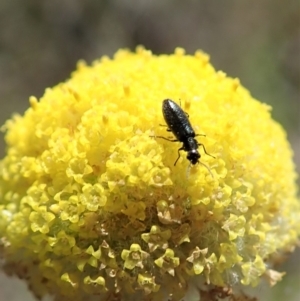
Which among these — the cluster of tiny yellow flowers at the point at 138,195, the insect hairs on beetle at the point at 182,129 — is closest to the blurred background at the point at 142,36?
the cluster of tiny yellow flowers at the point at 138,195

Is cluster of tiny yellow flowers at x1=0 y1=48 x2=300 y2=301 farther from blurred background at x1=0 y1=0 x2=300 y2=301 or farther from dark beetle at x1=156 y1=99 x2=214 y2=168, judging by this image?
blurred background at x1=0 y1=0 x2=300 y2=301

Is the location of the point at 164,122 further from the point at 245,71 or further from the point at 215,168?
the point at 245,71

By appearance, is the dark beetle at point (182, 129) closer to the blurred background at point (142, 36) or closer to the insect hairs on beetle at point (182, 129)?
the insect hairs on beetle at point (182, 129)

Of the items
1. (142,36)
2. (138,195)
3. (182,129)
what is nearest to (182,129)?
(182,129)

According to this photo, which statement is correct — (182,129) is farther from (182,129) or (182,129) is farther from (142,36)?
(142,36)

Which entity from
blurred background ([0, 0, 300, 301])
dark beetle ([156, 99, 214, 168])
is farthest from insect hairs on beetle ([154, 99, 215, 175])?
blurred background ([0, 0, 300, 301])

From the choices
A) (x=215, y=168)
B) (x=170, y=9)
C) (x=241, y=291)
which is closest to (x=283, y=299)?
(x=241, y=291)

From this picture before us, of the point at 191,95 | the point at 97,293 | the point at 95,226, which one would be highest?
the point at 191,95
